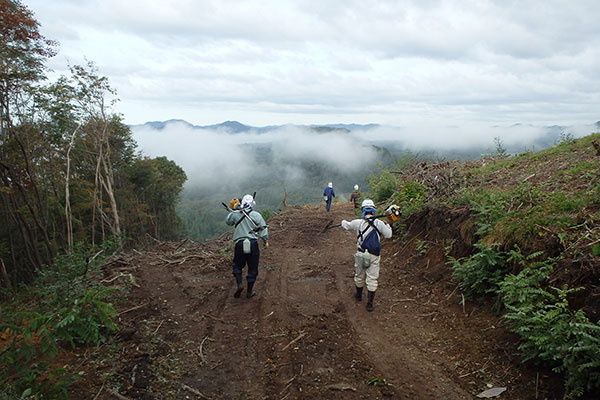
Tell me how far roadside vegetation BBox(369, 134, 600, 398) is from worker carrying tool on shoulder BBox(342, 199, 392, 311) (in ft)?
4.48

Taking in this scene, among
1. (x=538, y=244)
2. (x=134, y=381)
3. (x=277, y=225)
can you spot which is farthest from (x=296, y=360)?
(x=277, y=225)

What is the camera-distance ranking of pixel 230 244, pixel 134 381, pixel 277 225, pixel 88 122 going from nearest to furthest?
1. pixel 134 381
2. pixel 230 244
3. pixel 277 225
4. pixel 88 122

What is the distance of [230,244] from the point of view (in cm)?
1192

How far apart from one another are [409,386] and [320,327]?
1.83 meters

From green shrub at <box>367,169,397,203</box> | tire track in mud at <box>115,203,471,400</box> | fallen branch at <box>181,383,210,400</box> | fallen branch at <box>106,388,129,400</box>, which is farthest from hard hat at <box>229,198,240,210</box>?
green shrub at <box>367,169,397,203</box>

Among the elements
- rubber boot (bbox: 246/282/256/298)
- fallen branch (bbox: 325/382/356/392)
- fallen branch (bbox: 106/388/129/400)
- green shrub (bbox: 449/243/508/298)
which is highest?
green shrub (bbox: 449/243/508/298)

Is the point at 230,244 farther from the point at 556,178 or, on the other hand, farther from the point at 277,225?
the point at 556,178

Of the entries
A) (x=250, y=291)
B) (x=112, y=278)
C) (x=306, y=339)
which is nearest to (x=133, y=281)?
(x=112, y=278)

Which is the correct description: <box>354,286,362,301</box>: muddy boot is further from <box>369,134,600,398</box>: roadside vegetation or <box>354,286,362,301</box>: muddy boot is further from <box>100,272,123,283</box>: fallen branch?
<box>100,272,123,283</box>: fallen branch

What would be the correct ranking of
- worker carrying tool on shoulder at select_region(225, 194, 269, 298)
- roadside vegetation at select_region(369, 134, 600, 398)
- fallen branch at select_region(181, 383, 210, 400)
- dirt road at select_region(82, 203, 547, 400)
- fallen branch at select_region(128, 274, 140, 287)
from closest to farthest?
1. roadside vegetation at select_region(369, 134, 600, 398)
2. fallen branch at select_region(181, 383, 210, 400)
3. dirt road at select_region(82, 203, 547, 400)
4. worker carrying tool on shoulder at select_region(225, 194, 269, 298)
5. fallen branch at select_region(128, 274, 140, 287)

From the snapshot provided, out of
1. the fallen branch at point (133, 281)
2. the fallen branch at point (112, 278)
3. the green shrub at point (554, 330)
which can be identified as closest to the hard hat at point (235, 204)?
the fallen branch at point (133, 281)

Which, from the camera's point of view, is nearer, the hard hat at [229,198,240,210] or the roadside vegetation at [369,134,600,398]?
the roadside vegetation at [369,134,600,398]

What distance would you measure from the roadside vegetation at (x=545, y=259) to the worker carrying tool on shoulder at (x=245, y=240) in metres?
3.75

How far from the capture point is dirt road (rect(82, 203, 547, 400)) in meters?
4.35
